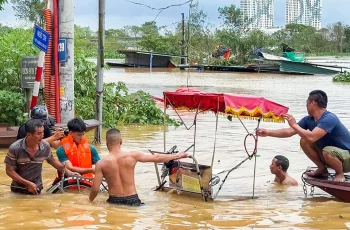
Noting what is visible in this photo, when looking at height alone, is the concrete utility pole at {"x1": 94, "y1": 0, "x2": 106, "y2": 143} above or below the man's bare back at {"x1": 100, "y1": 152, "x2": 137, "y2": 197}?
above

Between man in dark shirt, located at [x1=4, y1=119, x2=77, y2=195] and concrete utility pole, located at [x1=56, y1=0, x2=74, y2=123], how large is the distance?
17.6 feet

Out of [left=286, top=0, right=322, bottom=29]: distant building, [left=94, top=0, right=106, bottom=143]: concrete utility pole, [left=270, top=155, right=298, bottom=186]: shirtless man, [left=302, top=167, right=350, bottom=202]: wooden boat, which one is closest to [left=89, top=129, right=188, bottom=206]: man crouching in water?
[left=302, top=167, right=350, bottom=202]: wooden boat

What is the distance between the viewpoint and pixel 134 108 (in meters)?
18.4

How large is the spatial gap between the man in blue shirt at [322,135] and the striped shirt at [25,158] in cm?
276

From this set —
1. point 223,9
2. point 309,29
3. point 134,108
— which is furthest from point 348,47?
point 134,108

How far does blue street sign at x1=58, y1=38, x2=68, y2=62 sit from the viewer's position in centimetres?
1370

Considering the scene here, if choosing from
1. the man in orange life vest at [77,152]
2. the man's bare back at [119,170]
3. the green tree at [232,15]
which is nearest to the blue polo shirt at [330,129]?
the man's bare back at [119,170]

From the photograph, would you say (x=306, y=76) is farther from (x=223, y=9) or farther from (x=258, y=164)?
(x=258, y=164)

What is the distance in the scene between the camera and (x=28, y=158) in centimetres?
832

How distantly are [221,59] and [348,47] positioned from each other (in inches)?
1861

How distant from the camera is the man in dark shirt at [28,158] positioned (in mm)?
8164

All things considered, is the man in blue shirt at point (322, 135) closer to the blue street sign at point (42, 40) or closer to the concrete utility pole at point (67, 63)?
the blue street sign at point (42, 40)

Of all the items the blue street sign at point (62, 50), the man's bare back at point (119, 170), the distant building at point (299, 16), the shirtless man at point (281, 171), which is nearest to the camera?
the man's bare back at point (119, 170)

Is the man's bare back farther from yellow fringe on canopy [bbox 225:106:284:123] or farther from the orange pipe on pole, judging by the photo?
the orange pipe on pole
